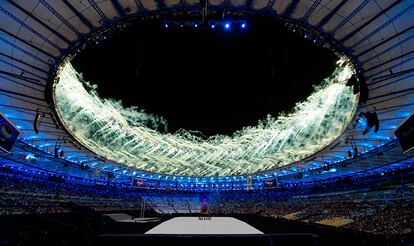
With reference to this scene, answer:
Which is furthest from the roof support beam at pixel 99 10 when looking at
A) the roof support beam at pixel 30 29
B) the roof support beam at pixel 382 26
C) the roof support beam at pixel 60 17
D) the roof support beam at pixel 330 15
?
the roof support beam at pixel 382 26

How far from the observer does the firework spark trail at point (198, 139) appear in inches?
829

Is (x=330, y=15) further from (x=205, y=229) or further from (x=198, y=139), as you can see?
(x=198, y=139)

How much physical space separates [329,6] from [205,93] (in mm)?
20692

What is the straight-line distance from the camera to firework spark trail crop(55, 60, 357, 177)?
21.0m

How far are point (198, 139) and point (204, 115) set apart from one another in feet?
17.4

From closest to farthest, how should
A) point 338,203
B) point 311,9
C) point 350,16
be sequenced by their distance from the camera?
point 311,9
point 350,16
point 338,203

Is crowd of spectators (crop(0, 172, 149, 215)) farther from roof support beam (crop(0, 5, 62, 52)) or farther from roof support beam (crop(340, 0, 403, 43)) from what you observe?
roof support beam (crop(340, 0, 403, 43))

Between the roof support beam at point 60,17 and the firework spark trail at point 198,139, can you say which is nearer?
the roof support beam at point 60,17

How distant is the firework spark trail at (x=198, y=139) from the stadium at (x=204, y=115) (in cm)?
16

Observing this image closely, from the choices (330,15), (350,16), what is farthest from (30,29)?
(350,16)

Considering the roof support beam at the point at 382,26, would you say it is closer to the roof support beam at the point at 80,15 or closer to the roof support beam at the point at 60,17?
the roof support beam at the point at 80,15

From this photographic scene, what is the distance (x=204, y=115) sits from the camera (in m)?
38.5

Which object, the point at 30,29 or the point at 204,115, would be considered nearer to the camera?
the point at 30,29

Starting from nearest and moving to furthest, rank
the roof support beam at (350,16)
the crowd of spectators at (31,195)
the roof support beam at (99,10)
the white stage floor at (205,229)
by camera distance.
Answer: the white stage floor at (205,229) → the roof support beam at (350,16) → the roof support beam at (99,10) → the crowd of spectators at (31,195)
